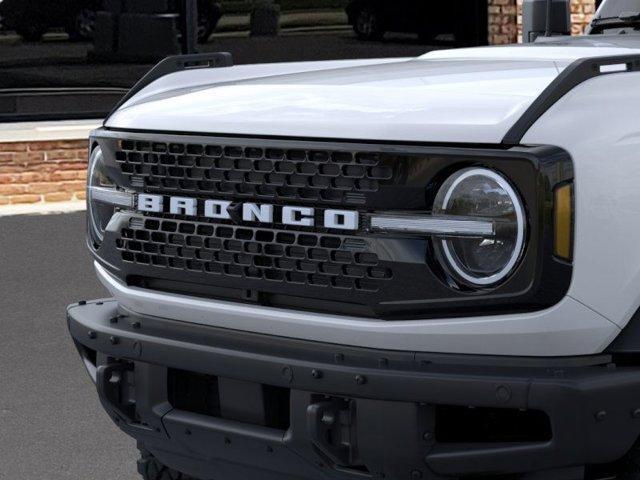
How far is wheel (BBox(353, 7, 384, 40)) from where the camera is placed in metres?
13.9

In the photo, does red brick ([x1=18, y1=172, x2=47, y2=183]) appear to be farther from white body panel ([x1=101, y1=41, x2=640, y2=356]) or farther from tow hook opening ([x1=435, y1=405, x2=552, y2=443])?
tow hook opening ([x1=435, y1=405, x2=552, y2=443])

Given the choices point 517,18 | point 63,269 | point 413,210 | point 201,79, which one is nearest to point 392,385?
point 413,210

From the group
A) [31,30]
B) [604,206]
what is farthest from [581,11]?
[604,206]

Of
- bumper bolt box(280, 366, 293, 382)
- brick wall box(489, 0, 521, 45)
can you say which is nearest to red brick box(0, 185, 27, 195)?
brick wall box(489, 0, 521, 45)

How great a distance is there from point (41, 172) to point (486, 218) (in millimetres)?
9214

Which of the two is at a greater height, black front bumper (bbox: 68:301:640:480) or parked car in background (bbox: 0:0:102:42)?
parked car in background (bbox: 0:0:102:42)

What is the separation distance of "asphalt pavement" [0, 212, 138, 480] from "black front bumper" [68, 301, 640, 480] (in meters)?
1.32

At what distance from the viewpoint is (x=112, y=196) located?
143 inches

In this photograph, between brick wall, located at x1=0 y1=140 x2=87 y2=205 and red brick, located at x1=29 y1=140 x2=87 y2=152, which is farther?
red brick, located at x1=29 y1=140 x2=87 y2=152

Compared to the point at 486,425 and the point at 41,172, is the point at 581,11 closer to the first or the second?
the point at 41,172

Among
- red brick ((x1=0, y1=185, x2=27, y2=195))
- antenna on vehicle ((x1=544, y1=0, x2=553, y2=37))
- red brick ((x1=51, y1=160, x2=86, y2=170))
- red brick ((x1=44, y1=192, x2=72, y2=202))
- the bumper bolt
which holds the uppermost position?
antenna on vehicle ((x1=544, y1=0, x2=553, y2=37))

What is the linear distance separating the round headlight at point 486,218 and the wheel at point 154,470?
1.26 meters

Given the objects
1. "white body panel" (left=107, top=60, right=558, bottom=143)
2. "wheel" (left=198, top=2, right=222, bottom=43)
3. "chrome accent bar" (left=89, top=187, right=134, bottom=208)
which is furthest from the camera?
"wheel" (left=198, top=2, right=222, bottom=43)

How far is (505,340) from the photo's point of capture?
2.90 metres
